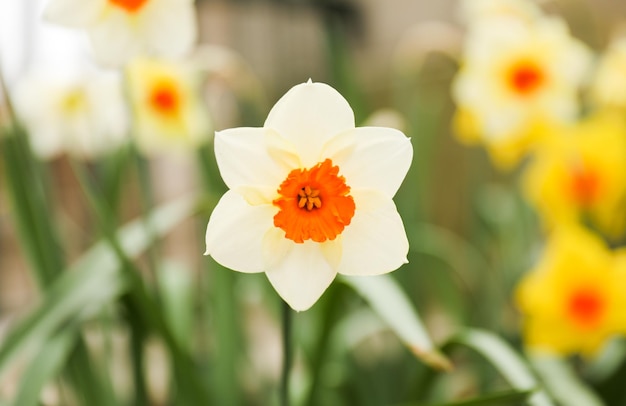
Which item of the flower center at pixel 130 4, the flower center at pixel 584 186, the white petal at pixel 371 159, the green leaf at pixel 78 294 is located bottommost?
the flower center at pixel 584 186

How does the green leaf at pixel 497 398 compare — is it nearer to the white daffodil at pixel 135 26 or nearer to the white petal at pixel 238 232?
the white petal at pixel 238 232

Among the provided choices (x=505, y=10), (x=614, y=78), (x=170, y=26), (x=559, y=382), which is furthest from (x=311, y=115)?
(x=614, y=78)

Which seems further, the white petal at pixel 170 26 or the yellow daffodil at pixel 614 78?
the yellow daffodil at pixel 614 78

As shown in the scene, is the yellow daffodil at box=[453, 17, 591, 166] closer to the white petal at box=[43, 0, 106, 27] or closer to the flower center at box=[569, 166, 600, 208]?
the flower center at box=[569, 166, 600, 208]

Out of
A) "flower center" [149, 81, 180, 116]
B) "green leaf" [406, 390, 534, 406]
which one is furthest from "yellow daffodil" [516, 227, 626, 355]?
"flower center" [149, 81, 180, 116]

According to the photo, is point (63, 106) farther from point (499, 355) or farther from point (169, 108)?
point (499, 355)

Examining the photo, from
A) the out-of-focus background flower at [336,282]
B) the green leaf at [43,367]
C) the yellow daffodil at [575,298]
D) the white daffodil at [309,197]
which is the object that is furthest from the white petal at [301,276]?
the yellow daffodil at [575,298]
